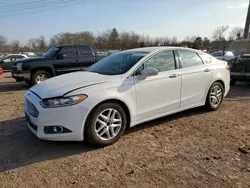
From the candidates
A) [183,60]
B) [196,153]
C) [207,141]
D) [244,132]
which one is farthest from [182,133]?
[183,60]

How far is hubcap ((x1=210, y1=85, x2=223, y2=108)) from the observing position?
17.4 feet

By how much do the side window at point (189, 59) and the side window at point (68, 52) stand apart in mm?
6409

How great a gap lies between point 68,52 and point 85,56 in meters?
0.78

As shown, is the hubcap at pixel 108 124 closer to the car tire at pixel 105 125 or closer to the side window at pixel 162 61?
the car tire at pixel 105 125

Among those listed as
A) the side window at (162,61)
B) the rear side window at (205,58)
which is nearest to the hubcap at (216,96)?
the rear side window at (205,58)

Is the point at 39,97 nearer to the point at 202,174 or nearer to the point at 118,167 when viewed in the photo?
the point at 118,167

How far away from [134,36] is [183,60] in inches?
2623

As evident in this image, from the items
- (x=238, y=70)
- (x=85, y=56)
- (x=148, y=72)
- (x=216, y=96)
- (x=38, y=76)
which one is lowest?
(x=38, y=76)

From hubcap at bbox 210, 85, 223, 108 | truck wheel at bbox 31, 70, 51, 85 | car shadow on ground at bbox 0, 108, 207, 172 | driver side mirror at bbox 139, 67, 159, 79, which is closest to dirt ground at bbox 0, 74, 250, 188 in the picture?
car shadow on ground at bbox 0, 108, 207, 172

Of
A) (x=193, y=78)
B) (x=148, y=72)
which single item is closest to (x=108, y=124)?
(x=148, y=72)

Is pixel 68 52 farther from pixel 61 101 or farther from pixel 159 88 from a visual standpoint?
pixel 61 101

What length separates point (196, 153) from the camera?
3391 mm

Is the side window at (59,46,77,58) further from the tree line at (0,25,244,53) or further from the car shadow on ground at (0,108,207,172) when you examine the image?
the tree line at (0,25,244,53)

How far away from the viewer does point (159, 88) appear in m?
4.18
